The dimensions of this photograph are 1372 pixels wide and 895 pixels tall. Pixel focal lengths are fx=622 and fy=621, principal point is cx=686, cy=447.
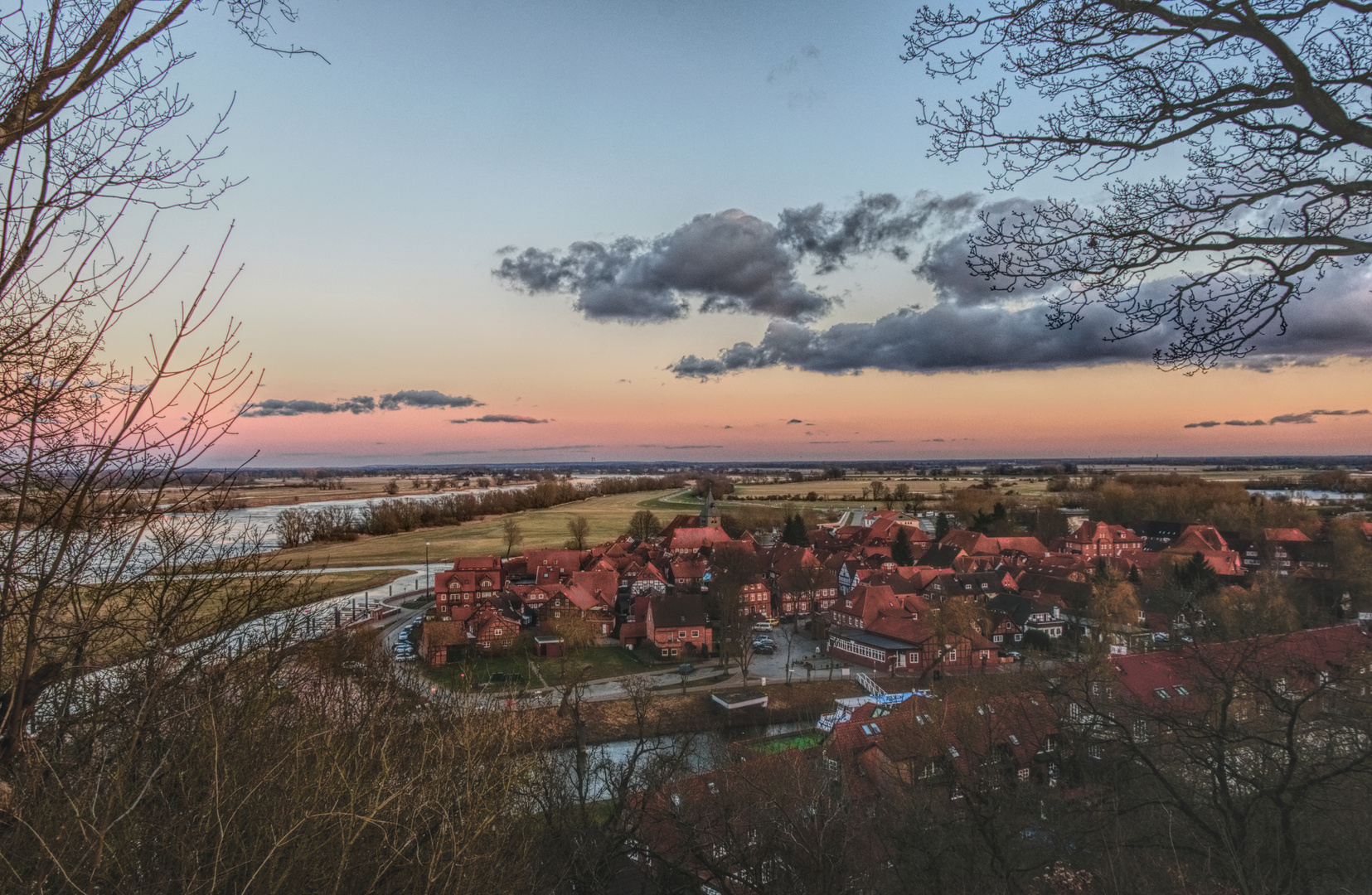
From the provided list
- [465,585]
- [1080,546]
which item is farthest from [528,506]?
[1080,546]

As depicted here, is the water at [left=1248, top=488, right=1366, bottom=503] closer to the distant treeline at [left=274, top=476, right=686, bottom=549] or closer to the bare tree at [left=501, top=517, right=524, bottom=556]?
the bare tree at [left=501, top=517, right=524, bottom=556]

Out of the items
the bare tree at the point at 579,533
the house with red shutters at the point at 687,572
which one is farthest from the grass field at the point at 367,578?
the house with red shutters at the point at 687,572

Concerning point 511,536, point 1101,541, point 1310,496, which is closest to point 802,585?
point 511,536

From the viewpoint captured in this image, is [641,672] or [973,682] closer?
[973,682]

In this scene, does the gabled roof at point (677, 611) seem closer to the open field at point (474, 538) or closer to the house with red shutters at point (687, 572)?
the house with red shutters at point (687, 572)

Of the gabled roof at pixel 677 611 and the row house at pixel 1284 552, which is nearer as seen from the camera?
the gabled roof at pixel 677 611

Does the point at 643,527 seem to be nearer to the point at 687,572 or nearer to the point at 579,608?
the point at 687,572

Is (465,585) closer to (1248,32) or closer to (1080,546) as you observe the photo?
(1248,32)
